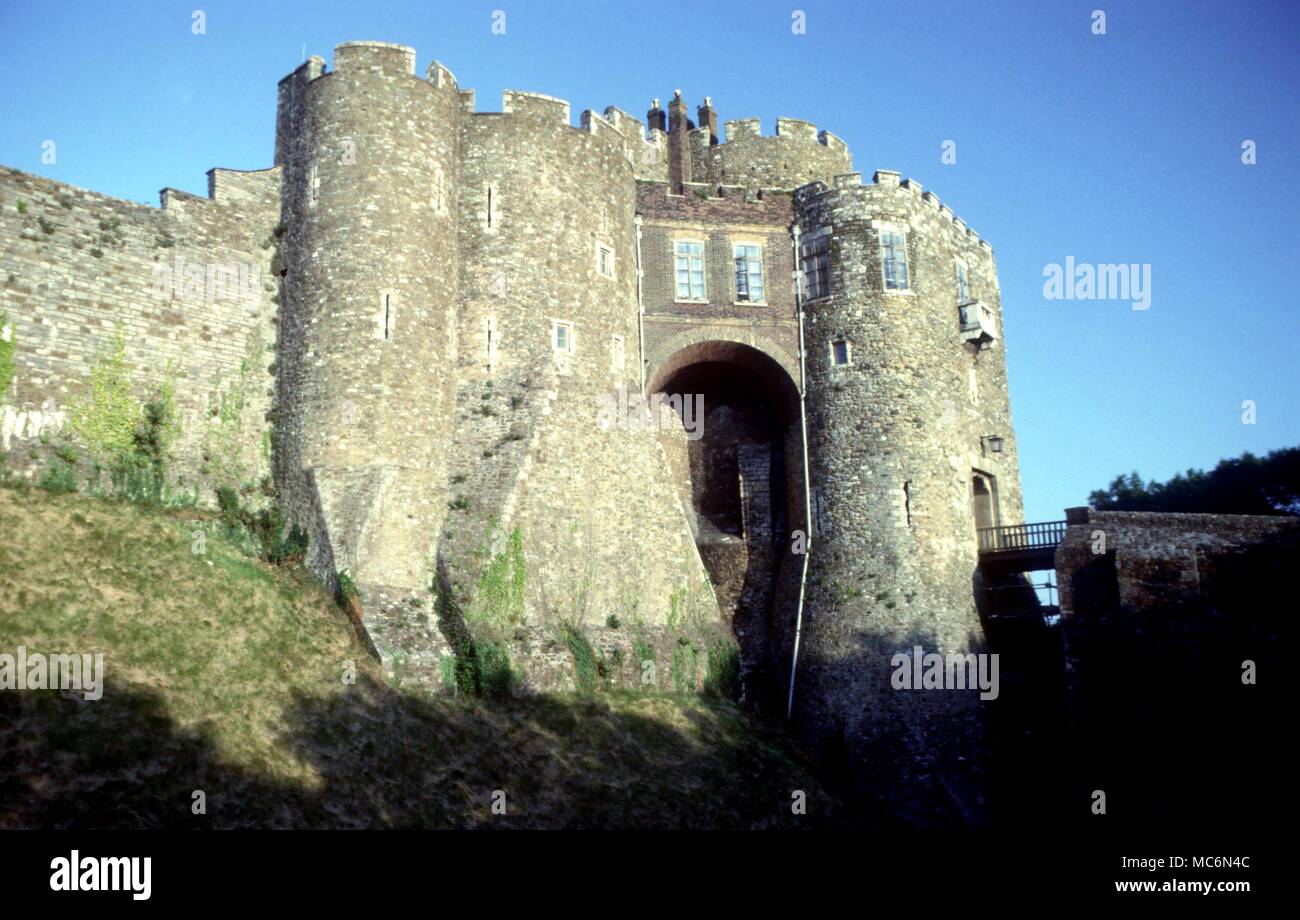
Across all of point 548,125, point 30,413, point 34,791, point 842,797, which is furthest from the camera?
point 548,125

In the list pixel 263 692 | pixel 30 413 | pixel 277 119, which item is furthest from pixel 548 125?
pixel 263 692

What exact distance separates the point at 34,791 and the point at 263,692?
560 cm

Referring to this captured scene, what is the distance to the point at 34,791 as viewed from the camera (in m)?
18.3

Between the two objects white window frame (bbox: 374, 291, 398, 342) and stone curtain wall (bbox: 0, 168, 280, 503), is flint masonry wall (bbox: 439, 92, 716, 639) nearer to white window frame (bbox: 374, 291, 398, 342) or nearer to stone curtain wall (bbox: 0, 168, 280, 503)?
white window frame (bbox: 374, 291, 398, 342)

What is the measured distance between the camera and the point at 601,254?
116 feet

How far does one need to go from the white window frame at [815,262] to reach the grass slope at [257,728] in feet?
47.2

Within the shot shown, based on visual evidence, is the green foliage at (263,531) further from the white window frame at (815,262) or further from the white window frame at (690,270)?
the white window frame at (815,262)

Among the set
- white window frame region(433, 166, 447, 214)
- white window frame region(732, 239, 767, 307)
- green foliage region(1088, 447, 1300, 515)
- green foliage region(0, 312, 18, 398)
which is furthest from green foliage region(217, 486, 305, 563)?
green foliage region(1088, 447, 1300, 515)

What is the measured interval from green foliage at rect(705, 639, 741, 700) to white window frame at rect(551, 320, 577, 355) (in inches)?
363

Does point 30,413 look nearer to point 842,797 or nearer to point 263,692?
point 263,692

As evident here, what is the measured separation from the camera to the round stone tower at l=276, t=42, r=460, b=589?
1147 inches

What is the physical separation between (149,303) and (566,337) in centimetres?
1071

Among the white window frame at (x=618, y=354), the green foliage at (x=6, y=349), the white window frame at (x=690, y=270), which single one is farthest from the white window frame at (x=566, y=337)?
the green foliage at (x=6, y=349)

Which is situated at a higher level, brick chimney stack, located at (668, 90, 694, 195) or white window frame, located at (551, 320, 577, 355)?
brick chimney stack, located at (668, 90, 694, 195)
